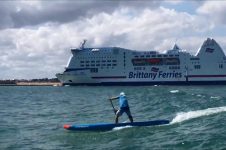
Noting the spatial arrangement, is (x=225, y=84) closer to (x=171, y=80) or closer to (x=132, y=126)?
(x=171, y=80)

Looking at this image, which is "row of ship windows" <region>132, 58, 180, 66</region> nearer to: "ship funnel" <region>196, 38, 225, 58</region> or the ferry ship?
the ferry ship

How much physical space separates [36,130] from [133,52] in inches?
3857

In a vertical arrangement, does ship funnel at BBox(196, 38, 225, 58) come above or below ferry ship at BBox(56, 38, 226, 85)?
above

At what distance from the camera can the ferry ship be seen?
114438 millimetres

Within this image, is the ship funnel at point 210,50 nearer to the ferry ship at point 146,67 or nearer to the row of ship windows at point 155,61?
the ferry ship at point 146,67

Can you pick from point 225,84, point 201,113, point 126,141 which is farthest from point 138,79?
point 126,141

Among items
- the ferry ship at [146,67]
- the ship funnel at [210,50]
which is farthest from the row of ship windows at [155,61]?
the ship funnel at [210,50]

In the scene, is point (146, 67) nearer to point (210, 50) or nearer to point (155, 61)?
point (155, 61)

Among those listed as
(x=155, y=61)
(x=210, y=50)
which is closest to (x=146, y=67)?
(x=155, y=61)

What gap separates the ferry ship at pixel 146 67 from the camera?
11444 cm

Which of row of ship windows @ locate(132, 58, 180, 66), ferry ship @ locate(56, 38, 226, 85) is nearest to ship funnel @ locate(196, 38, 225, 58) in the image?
ferry ship @ locate(56, 38, 226, 85)

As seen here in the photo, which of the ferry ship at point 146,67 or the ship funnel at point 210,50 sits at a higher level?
the ship funnel at point 210,50

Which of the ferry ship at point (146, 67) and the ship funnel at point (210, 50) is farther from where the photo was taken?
the ship funnel at point (210, 50)

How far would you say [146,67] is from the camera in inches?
4656
